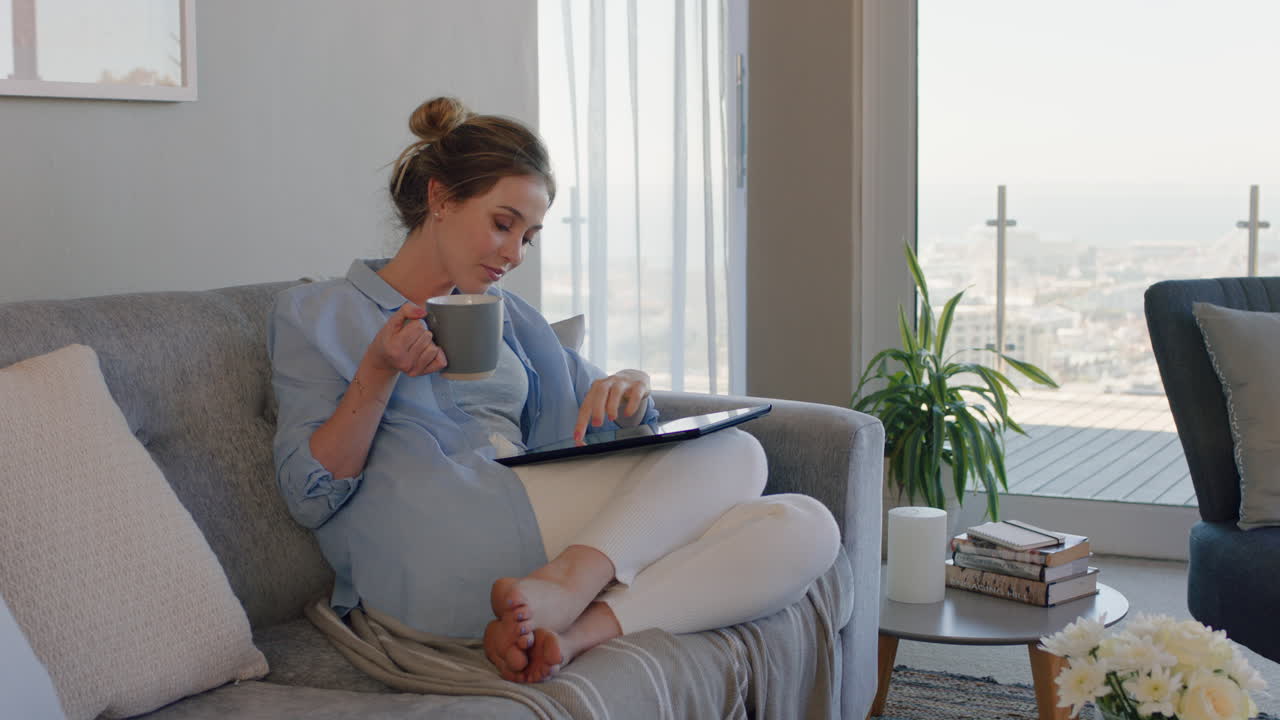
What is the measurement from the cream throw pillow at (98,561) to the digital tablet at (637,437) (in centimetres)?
46

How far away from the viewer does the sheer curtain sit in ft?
10.4

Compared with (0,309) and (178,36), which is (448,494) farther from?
(178,36)

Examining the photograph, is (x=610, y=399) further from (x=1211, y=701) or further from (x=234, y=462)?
(x=1211, y=701)

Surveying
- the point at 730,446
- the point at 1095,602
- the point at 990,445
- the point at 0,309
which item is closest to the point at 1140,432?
the point at 990,445

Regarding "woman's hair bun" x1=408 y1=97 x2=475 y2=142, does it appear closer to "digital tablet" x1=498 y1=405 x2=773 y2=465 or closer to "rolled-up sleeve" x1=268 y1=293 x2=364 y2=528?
"rolled-up sleeve" x1=268 y1=293 x2=364 y2=528

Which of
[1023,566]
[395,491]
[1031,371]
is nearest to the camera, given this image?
[395,491]

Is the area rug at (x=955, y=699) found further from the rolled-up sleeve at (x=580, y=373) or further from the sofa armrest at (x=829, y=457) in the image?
the rolled-up sleeve at (x=580, y=373)

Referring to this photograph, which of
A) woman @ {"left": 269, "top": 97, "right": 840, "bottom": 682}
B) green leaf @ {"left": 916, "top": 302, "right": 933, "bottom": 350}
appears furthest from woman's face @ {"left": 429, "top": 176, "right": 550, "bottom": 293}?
green leaf @ {"left": 916, "top": 302, "right": 933, "bottom": 350}

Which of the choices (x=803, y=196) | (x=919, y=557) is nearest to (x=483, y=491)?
(x=919, y=557)

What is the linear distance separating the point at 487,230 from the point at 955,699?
54.9 inches

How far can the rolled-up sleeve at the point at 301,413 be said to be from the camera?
1.58m

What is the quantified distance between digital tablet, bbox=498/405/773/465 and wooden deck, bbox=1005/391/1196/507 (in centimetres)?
204

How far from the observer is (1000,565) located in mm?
2082

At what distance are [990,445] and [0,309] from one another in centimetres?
237
